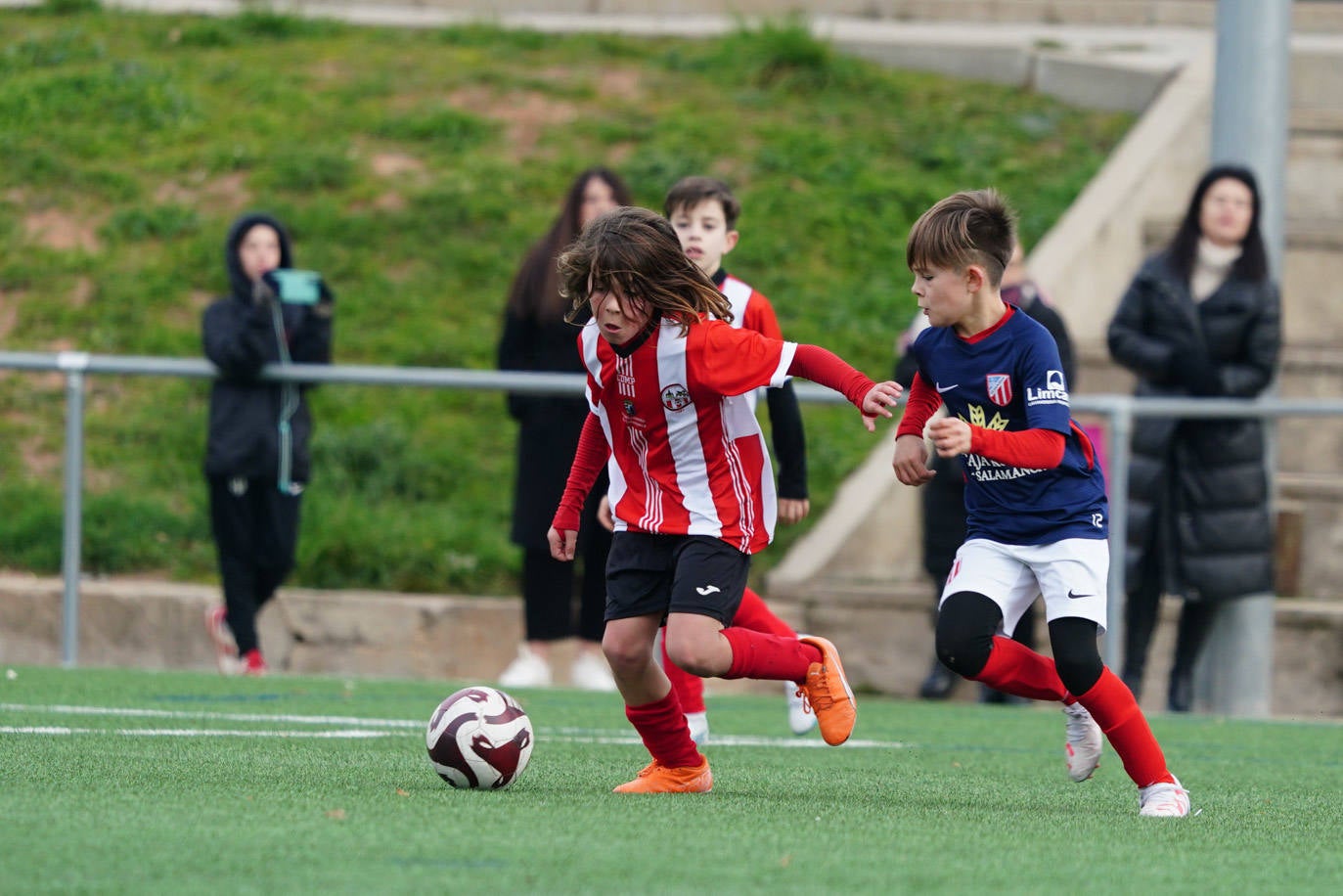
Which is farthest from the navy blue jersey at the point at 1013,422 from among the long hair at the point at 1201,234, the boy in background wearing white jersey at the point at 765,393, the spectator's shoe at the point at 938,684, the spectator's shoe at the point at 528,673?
the spectator's shoe at the point at 938,684

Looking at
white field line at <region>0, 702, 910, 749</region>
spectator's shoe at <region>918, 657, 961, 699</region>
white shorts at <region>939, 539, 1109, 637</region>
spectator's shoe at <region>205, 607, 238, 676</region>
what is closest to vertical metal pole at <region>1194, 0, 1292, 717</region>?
spectator's shoe at <region>918, 657, 961, 699</region>

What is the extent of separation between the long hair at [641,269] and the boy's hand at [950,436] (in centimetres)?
79

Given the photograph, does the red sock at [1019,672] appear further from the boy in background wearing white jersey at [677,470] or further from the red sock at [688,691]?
the red sock at [688,691]

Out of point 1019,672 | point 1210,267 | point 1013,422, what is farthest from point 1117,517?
point 1013,422

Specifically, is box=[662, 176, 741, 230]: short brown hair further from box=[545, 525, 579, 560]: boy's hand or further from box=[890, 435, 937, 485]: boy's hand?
box=[890, 435, 937, 485]: boy's hand

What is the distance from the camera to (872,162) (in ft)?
46.4

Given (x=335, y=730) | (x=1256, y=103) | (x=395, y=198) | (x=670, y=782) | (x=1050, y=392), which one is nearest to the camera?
(x=1050, y=392)

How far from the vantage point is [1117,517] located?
9172 mm

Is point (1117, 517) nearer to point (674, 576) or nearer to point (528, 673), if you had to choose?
point (528, 673)

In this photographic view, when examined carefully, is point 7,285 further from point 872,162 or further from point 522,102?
point 872,162

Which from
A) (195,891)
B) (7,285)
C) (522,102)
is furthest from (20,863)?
(522,102)

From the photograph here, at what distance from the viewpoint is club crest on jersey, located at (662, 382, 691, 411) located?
17.0ft

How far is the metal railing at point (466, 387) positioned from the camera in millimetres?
9164

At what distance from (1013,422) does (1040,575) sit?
0.38 meters
